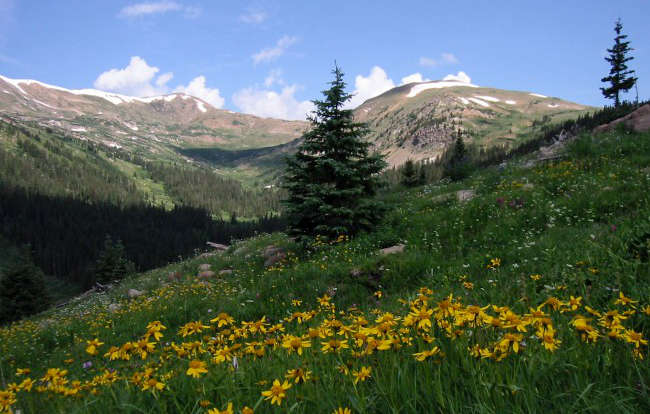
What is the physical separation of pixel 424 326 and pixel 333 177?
36.5ft

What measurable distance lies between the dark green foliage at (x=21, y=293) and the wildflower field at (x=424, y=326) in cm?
6215

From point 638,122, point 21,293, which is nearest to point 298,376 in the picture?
point 638,122

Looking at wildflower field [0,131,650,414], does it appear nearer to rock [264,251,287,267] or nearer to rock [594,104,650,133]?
rock [264,251,287,267]

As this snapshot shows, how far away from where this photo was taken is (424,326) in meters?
2.36

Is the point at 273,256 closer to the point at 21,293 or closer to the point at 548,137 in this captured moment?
the point at 21,293

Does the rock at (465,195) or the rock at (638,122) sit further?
the rock at (638,122)

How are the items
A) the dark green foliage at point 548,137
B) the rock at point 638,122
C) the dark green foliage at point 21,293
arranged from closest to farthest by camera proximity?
the rock at point 638,122 → the dark green foliage at point 548,137 → the dark green foliage at point 21,293

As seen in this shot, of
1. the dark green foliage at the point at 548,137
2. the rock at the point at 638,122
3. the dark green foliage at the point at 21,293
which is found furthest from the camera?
the dark green foliage at the point at 21,293

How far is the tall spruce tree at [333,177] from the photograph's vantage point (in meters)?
12.3

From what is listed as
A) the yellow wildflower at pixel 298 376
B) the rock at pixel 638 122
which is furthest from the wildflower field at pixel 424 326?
the rock at pixel 638 122

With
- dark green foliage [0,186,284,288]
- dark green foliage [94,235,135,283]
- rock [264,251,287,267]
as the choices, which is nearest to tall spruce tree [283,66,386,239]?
rock [264,251,287,267]

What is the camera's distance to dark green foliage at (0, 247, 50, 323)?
56.0m

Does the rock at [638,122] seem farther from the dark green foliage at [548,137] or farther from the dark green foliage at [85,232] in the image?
the dark green foliage at [85,232]

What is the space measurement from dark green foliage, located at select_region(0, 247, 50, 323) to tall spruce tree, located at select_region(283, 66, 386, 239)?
67338 millimetres
